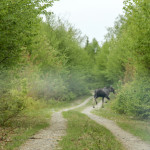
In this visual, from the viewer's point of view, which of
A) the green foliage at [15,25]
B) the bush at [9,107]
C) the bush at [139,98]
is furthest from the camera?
the bush at [139,98]

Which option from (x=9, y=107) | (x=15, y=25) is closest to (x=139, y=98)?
(x=9, y=107)

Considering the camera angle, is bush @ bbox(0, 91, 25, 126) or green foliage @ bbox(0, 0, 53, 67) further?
bush @ bbox(0, 91, 25, 126)

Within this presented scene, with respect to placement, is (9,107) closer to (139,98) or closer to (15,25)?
(15,25)

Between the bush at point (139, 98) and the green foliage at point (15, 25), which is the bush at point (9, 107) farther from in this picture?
the bush at point (139, 98)

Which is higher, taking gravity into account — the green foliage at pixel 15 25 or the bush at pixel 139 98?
the green foliage at pixel 15 25

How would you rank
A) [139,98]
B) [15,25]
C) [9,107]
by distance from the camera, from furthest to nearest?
[139,98] < [9,107] < [15,25]

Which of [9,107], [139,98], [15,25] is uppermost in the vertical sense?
[15,25]

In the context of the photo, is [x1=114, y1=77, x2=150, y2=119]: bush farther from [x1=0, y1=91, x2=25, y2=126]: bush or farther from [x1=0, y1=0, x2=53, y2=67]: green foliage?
[x1=0, y1=0, x2=53, y2=67]: green foliage

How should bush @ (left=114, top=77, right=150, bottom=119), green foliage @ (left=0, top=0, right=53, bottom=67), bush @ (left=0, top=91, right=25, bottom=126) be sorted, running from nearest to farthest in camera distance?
1. green foliage @ (left=0, top=0, right=53, bottom=67)
2. bush @ (left=0, top=91, right=25, bottom=126)
3. bush @ (left=114, top=77, right=150, bottom=119)

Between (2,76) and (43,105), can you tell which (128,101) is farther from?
(43,105)

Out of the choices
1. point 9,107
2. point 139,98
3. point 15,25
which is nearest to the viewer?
point 15,25

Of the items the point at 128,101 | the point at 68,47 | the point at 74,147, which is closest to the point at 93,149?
the point at 74,147

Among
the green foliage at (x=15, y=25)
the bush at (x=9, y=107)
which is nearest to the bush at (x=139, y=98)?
the bush at (x=9, y=107)

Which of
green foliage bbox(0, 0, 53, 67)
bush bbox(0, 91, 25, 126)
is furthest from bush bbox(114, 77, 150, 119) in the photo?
green foliage bbox(0, 0, 53, 67)
